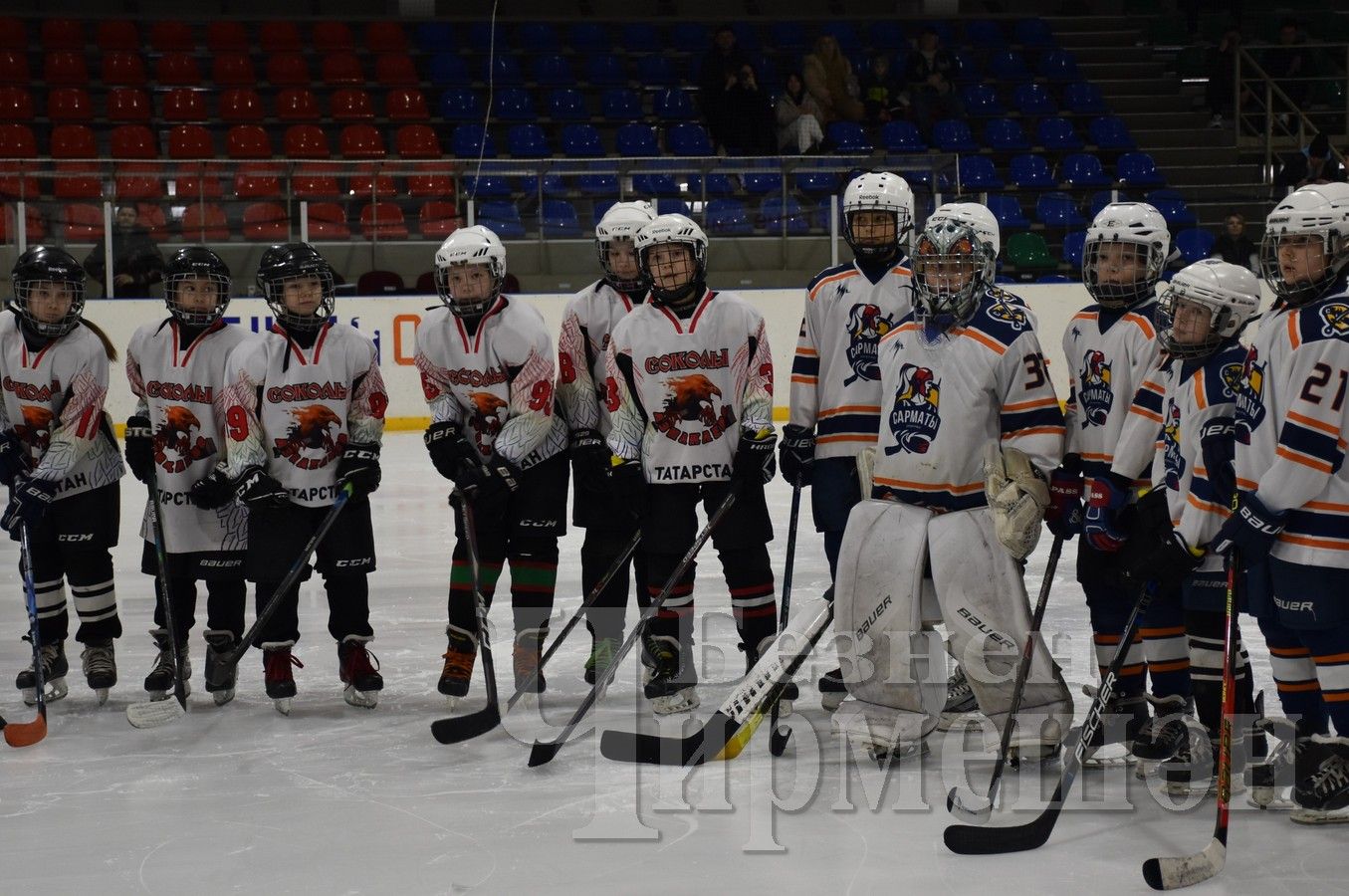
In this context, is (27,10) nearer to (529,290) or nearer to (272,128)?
(272,128)

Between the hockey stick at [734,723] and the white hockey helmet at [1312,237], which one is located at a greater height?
the white hockey helmet at [1312,237]

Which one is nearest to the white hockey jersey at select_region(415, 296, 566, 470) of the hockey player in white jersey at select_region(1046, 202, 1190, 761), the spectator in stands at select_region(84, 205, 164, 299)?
the hockey player in white jersey at select_region(1046, 202, 1190, 761)

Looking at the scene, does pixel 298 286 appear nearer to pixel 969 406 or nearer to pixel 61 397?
pixel 61 397

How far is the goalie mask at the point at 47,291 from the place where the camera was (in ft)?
12.9

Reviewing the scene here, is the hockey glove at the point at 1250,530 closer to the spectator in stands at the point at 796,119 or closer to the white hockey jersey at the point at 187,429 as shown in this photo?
the white hockey jersey at the point at 187,429

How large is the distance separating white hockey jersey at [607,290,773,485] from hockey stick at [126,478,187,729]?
1.28 m

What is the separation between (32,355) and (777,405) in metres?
6.15

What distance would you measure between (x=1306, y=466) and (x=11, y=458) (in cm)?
322

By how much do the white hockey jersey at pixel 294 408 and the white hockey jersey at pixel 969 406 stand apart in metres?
1.44

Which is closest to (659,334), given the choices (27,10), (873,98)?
(873,98)

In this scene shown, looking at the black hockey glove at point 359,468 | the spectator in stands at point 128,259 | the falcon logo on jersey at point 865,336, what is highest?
the spectator in stands at point 128,259

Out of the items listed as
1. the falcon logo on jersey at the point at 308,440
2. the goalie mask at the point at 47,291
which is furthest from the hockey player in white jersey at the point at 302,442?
the goalie mask at the point at 47,291

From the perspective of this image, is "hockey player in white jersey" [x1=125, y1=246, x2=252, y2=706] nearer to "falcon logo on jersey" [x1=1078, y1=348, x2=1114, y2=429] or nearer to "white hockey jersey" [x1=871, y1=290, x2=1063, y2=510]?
"white hockey jersey" [x1=871, y1=290, x2=1063, y2=510]

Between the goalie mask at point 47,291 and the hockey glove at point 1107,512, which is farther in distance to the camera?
the goalie mask at point 47,291
